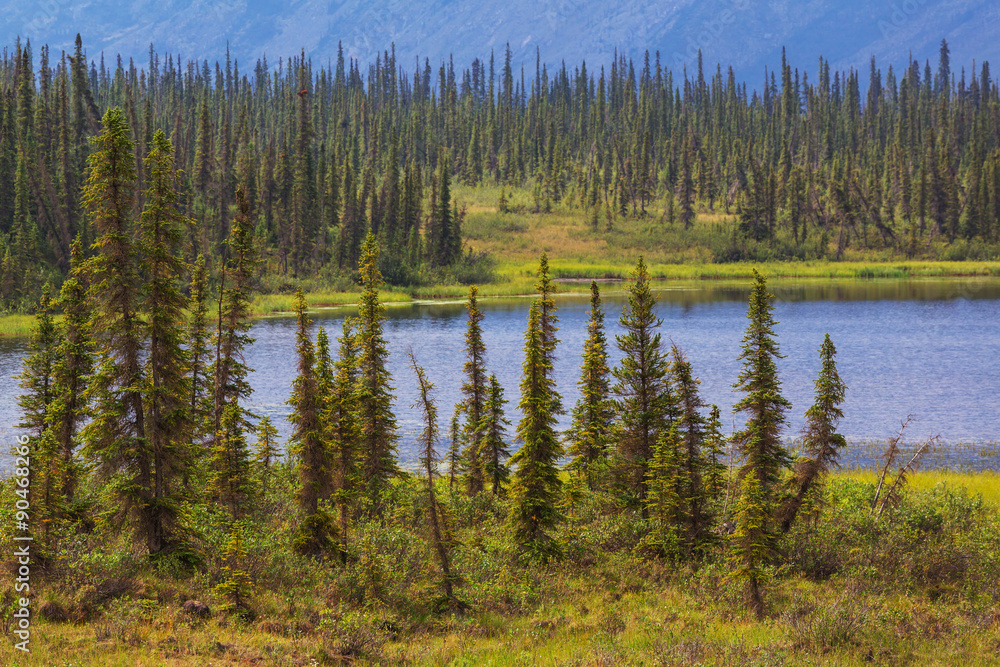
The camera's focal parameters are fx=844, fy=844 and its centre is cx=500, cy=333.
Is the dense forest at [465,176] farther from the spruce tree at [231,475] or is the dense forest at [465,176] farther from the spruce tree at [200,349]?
the spruce tree at [231,475]

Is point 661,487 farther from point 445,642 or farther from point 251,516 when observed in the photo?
point 251,516

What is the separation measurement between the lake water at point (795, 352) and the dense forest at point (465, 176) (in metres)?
21.8

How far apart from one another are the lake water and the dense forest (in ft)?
71.5

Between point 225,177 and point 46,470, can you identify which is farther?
point 225,177

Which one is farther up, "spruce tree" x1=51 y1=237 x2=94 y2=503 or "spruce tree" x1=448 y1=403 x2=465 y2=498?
"spruce tree" x1=51 y1=237 x2=94 y2=503

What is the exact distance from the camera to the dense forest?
4008 inches

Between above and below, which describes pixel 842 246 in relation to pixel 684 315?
above

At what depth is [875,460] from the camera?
32.4m

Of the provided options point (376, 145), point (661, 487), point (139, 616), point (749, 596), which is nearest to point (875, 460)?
point (661, 487)

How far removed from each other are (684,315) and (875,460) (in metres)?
49.1

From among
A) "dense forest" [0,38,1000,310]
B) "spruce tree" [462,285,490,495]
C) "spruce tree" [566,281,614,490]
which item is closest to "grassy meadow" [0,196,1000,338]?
"dense forest" [0,38,1000,310]

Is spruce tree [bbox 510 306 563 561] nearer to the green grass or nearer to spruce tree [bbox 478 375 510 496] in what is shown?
spruce tree [bbox 478 375 510 496]

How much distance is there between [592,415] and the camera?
27516 mm

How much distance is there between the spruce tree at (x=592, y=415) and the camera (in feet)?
88.4
